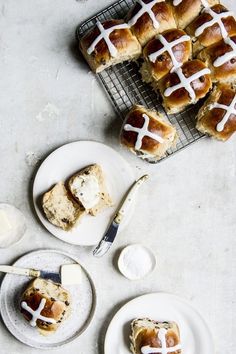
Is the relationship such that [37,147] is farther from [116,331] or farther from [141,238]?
[116,331]

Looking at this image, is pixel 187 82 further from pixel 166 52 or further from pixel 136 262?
pixel 136 262

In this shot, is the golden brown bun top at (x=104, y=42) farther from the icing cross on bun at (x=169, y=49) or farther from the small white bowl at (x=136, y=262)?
the small white bowl at (x=136, y=262)

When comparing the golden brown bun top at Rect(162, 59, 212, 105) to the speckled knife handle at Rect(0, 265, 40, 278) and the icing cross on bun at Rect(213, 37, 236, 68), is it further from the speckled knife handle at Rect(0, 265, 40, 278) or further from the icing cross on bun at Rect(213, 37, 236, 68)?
the speckled knife handle at Rect(0, 265, 40, 278)

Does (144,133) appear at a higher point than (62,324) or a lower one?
higher

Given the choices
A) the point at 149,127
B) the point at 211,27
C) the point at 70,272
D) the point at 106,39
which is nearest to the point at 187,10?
the point at 211,27

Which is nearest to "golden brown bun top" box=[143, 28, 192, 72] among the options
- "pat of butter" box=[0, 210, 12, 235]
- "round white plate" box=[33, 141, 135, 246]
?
"round white plate" box=[33, 141, 135, 246]

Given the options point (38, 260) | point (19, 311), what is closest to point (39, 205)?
point (38, 260)
